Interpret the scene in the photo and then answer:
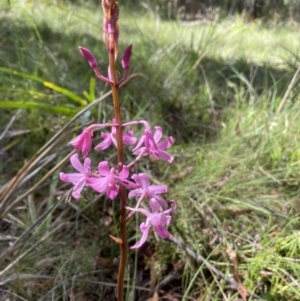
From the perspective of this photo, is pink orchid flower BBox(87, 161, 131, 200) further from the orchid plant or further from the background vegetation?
the background vegetation

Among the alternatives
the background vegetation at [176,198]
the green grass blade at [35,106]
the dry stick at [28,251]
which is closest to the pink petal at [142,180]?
the background vegetation at [176,198]

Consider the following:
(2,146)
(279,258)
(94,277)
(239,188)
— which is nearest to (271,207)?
(239,188)

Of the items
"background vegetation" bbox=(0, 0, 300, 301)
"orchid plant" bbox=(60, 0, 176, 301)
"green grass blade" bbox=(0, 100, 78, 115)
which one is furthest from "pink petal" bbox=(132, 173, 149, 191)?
"green grass blade" bbox=(0, 100, 78, 115)

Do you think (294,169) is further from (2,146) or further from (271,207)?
(2,146)

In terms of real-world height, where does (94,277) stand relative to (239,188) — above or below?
below

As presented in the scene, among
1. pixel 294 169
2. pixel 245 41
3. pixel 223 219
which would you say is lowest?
pixel 245 41

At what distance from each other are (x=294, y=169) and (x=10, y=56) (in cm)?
203

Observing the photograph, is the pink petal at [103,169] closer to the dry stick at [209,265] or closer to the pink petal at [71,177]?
the pink petal at [71,177]

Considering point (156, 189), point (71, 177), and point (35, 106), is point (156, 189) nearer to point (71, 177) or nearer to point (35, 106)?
point (71, 177)

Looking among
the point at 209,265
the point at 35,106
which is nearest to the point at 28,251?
the point at 209,265

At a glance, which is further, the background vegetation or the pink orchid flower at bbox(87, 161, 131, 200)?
the background vegetation

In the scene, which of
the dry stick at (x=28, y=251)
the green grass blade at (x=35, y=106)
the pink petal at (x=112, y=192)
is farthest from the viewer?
the green grass blade at (x=35, y=106)

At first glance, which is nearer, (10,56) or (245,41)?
(10,56)

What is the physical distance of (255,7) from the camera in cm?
483
